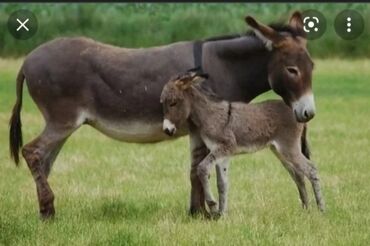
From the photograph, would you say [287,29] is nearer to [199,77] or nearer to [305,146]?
[199,77]

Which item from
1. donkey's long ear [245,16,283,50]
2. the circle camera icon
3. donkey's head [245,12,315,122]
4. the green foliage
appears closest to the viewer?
donkey's head [245,12,315,122]

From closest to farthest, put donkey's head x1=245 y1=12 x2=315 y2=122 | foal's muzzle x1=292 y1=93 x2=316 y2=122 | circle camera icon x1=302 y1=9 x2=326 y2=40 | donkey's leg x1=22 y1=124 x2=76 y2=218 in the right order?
1. foal's muzzle x1=292 y1=93 x2=316 y2=122
2. donkey's head x1=245 y1=12 x2=315 y2=122
3. donkey's leg x1=22 y1=124 x2=76 y2=218
4. circle camera icon x1=302 y1=9 x2=326 y2=40

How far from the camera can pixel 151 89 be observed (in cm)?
945

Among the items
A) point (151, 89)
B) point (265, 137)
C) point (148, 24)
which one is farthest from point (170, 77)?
point (148, 24)

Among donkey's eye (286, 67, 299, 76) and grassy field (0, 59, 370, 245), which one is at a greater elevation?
donkey's eye (286, 67, 299, 76)

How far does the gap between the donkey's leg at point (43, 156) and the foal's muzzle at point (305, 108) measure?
6.97ft

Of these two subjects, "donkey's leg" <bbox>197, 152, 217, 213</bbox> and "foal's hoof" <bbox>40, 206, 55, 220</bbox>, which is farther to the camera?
"foal's hoof" <bbox>40, 206, 55, 220</bbox>

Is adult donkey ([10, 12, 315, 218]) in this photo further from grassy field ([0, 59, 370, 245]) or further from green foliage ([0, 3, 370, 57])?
green foliage ([0, 3, 370, 57])

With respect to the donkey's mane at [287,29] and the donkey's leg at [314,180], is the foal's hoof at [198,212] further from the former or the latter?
the donkey's mane at [287,29]

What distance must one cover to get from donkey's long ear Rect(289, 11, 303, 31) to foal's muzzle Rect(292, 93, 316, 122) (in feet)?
2.55

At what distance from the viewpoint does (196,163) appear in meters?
9.50

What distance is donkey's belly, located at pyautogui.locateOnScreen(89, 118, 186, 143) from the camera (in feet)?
31.0

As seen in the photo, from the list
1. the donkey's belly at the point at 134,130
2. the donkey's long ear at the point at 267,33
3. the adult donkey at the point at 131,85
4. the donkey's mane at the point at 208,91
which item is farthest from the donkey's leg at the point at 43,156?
the donkey's long ear at the point at 267,33

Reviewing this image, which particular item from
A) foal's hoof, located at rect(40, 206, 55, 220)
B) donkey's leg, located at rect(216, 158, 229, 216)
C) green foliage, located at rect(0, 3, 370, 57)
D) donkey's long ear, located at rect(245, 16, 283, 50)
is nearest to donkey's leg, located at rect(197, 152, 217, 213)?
donkey's leg, located at rect(216, 158, 229, 216)
